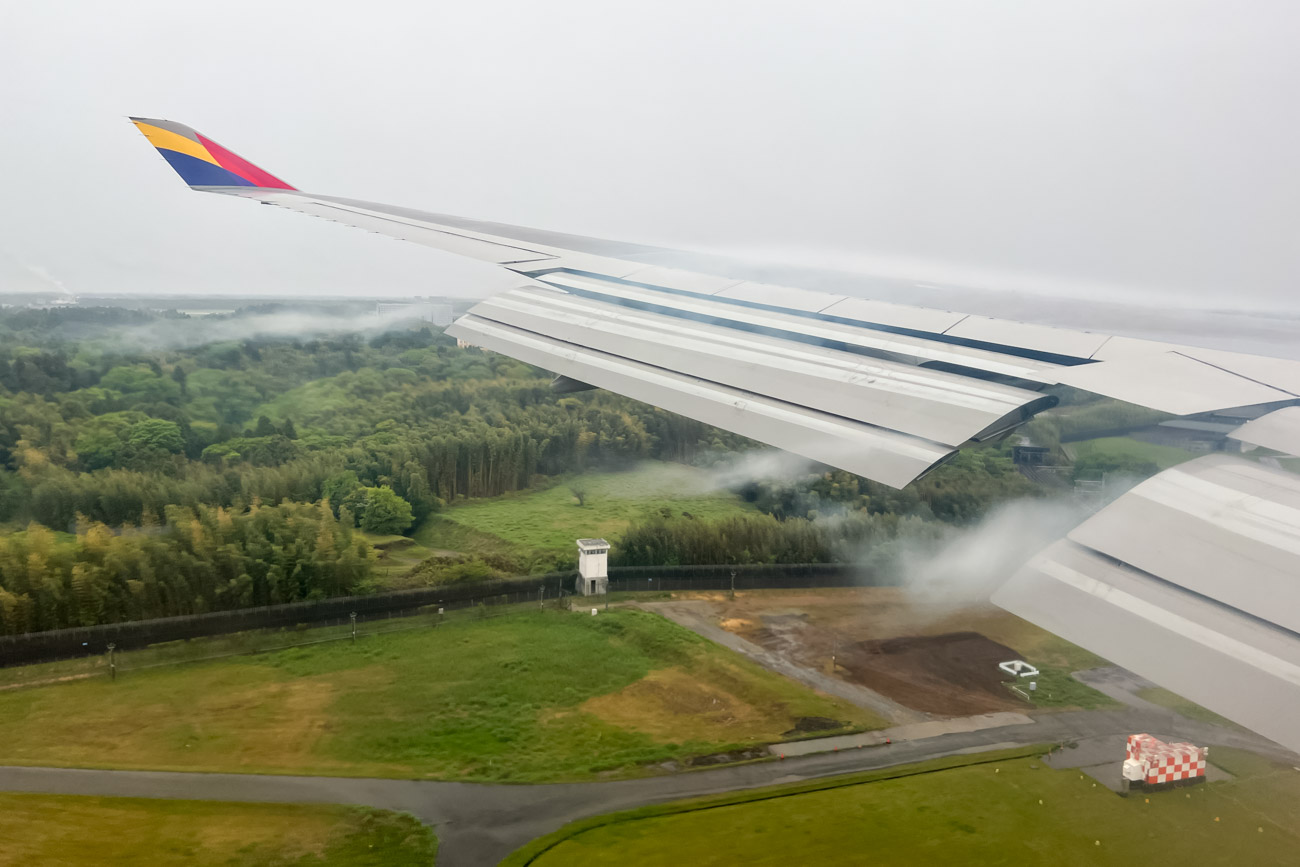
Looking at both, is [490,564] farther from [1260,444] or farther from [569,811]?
[1260,444]

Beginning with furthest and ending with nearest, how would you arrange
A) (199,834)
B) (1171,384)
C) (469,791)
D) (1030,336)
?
(469,791), (199,834), (1030,336), (1171,384)

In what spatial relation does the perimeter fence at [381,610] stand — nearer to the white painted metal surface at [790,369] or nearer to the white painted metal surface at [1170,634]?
the white painted metal surface at [790,369]

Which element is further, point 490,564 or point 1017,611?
point 490,564

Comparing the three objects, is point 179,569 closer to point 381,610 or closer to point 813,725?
point 381,610

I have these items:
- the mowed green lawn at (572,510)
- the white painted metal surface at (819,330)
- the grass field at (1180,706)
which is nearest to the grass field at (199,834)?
the white painted metal surface at (819,330)

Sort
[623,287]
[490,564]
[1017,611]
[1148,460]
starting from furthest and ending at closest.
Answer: [490,564], [623,287], [1148,460], [1017,611]

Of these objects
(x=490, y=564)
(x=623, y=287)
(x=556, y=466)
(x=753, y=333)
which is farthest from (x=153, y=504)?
(x=753, y=333)

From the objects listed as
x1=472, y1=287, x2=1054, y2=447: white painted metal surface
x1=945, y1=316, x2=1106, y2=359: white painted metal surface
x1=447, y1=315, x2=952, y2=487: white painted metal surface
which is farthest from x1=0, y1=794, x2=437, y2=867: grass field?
x1=945, y1=316, x2=1106, y2=359: white painted metal surface

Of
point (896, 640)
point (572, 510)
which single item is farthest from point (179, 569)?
point (896, 640)
